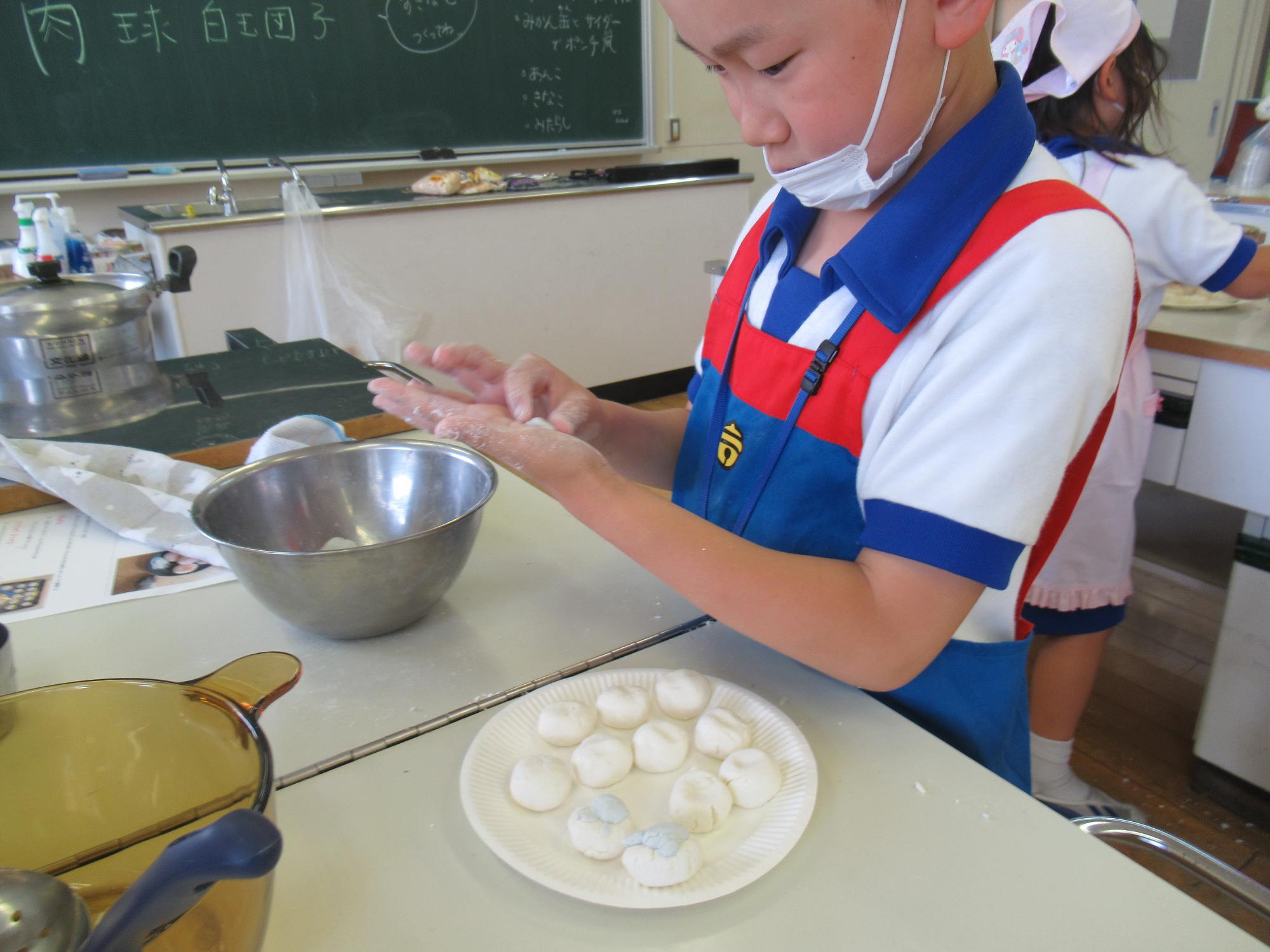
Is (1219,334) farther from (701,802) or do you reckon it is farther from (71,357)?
(71,357)

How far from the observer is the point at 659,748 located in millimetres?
597

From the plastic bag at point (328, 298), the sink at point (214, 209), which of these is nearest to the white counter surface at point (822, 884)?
the plastic bag at point (328, 298)

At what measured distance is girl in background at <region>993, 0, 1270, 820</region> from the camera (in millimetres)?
1297

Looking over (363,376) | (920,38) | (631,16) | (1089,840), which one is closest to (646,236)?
(631,16)

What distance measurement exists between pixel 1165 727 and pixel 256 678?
186 cm

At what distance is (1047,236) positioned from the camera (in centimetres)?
59

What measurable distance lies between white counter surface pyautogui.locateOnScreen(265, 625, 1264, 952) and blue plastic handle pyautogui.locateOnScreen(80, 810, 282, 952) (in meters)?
0.19

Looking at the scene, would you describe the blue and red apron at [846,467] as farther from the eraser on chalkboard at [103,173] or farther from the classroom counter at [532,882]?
the eraser on chalkboard at [103,173]

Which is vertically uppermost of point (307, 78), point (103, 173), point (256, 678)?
point (307, 78)

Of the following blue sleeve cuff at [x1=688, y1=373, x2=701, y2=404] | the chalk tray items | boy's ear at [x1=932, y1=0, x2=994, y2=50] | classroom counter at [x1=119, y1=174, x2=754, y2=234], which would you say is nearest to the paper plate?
blue sleeve cuff at [x1=688, y1=373, x2=701, y2=404]

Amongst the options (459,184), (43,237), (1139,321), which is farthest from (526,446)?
(459,184)

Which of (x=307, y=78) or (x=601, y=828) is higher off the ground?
(x=307, y=78)

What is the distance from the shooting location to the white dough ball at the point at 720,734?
0.60m

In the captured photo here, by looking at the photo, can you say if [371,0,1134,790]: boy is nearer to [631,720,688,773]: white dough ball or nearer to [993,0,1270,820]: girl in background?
[631,720,688,773]: white dough ball
